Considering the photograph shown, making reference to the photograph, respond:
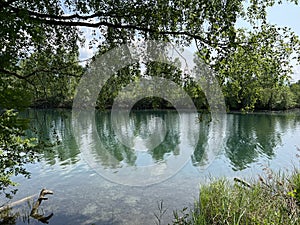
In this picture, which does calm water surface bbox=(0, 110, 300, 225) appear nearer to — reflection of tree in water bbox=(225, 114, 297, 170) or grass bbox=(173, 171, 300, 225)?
reflection of tree in water bbox=(225, 114, 297, 170)

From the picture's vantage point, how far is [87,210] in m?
9.91

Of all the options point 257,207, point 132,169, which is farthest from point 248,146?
point 257,207

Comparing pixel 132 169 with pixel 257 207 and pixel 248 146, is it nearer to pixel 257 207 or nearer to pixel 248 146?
pixel 257 207

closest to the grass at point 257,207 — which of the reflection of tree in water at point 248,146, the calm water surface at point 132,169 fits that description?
the calm water surface at point 132,169

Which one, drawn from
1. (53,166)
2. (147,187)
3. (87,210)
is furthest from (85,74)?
(53,166)

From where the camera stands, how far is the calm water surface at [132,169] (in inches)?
371

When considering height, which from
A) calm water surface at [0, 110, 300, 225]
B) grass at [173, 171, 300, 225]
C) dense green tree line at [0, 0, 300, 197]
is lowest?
calm water surface at [0, 110, 300, 225]

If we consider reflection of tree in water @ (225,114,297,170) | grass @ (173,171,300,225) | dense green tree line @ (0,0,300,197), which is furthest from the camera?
reflection of tree in water @ (225,114,297,170)

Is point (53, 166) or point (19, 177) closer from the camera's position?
point (19, 177)

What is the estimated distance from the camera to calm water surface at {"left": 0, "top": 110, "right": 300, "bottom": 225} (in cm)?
941

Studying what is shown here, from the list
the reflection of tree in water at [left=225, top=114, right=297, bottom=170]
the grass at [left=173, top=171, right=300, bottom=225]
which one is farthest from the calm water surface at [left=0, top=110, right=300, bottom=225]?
the grass at [left=173, top=171, right=300, bottom=225]

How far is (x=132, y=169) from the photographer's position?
53.6ft

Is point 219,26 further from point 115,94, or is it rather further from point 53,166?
point 53,166

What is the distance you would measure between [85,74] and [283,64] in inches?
191
